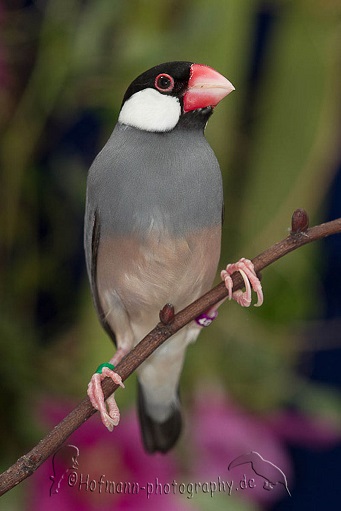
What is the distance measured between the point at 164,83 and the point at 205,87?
22 millimetres

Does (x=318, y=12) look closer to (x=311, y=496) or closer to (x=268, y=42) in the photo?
(x=268, y=42)

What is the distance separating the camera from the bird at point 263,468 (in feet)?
1.59

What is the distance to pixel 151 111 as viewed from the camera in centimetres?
40

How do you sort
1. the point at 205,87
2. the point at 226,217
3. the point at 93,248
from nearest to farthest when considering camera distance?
the point at 205,87, the point at 93,248, the point at 226,217

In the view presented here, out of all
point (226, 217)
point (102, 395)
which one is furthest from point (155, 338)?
point (226, 217)

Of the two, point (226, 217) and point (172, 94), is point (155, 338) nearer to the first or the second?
point (172, 94)

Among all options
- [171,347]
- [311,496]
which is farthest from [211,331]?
[171,347]

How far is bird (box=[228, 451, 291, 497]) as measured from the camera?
49cm

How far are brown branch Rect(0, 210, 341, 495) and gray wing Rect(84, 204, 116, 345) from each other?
3.4 inches

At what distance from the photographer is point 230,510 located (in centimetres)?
58

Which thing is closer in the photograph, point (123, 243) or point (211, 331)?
point (123, 243)

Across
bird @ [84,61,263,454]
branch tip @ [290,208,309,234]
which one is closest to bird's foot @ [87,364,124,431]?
bird @ [84,61,263,454]

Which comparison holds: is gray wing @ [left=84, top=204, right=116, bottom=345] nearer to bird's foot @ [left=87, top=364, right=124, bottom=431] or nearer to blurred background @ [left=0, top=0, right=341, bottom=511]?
bird's foot @ [left=87, top=364, right=124, bottom=431]

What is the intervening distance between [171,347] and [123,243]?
120 mm
